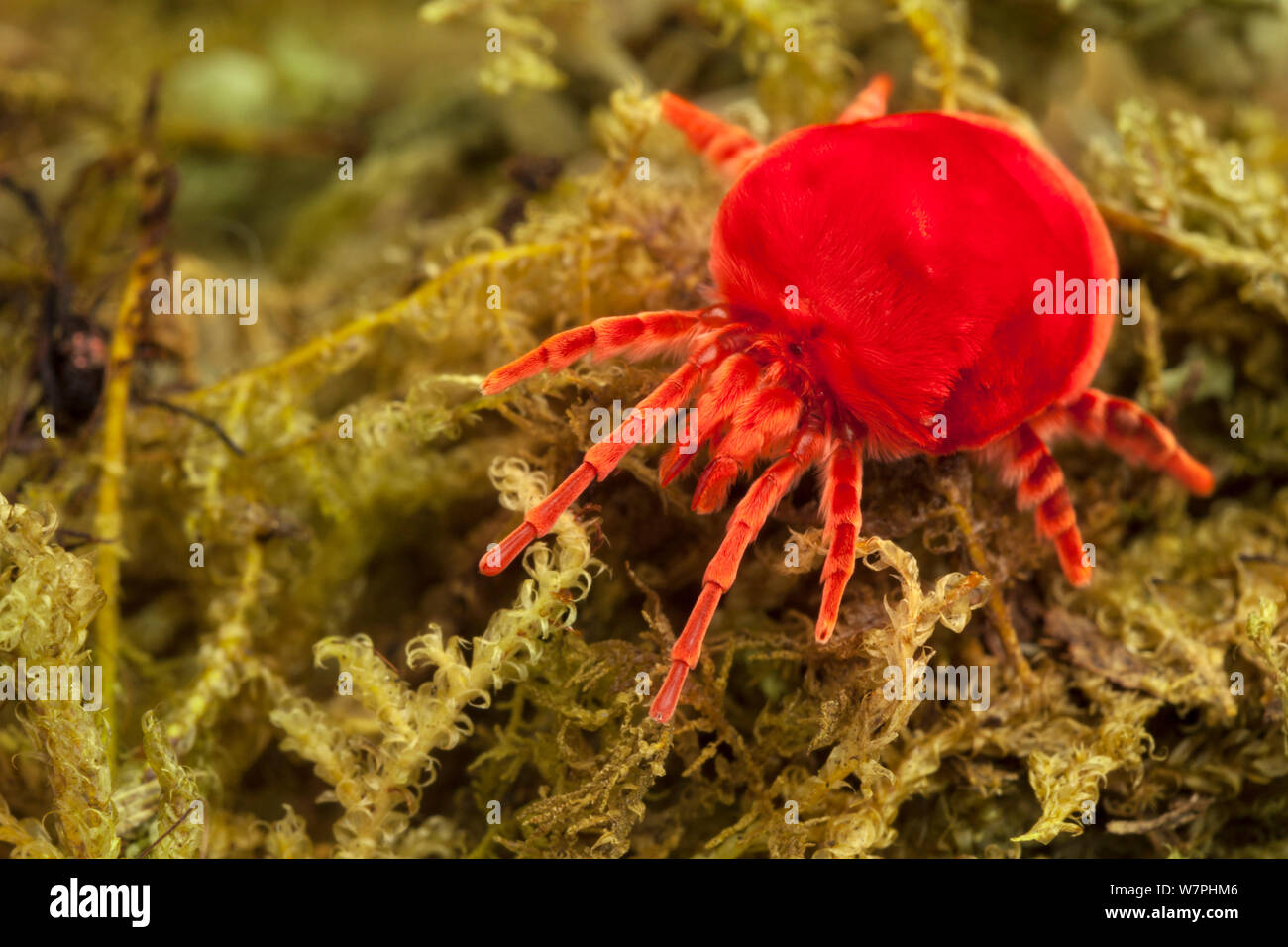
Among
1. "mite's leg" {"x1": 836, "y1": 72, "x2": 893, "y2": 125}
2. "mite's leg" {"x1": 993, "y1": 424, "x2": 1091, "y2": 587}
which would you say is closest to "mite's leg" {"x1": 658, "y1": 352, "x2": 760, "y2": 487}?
"mite's leg" {"x1": 993, "y1": 424, "x2": 1091, "y2": 587}

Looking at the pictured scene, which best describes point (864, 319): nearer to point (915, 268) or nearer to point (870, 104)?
point (915, 268)

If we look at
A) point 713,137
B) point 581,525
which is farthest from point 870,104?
point 581,525

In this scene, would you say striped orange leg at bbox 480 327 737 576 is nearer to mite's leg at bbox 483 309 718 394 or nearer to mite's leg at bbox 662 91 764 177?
mite's leg at bbox 483 309 718 394

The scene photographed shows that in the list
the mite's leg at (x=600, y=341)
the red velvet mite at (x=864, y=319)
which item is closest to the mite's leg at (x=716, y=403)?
the red velvet mite at (x=864, y=319)

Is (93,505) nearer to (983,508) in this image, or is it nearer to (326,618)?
(326,618)

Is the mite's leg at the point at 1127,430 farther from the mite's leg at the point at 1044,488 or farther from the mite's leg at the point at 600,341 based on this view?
the mite's leg at the point at 600,341
